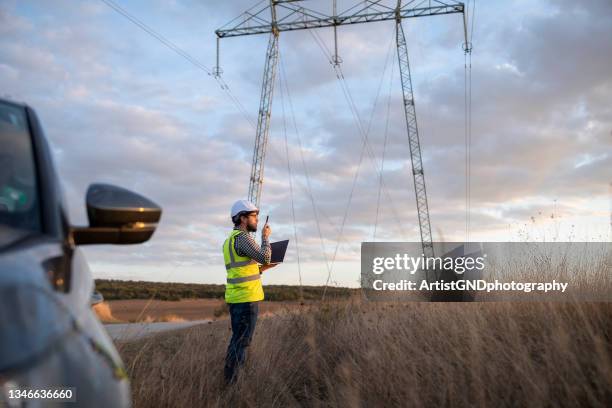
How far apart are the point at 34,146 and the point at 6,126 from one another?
207 millimetres

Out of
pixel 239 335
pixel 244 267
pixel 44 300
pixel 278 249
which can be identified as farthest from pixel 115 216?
pixel 278 249

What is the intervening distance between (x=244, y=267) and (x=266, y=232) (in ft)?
1.69

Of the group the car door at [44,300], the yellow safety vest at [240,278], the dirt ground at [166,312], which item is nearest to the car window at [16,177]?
the car door at [44,300]

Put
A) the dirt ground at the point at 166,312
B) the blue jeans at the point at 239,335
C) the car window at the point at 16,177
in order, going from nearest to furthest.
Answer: the car window at the point at 16,177 → the dirt ground at the point at 166,312 → the blue jeans at the point at 239,335

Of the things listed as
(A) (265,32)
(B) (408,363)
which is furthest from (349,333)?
(A) (265,32)

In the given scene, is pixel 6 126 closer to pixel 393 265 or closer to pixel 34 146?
pixel 34 146

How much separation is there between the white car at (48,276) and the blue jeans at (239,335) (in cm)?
468

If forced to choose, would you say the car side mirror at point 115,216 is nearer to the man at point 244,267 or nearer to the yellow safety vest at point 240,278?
the man at point 244,267

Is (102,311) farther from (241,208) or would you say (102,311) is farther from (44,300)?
(44,300)

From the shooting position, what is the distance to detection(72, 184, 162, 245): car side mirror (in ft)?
7.71

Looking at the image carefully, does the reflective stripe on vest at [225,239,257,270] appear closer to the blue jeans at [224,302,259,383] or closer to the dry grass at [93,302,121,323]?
the blue jeans at [224,302,259,383]

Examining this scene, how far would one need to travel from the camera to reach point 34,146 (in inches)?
98.7

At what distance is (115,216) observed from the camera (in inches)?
92.9

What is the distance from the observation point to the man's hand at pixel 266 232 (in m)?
7.82
